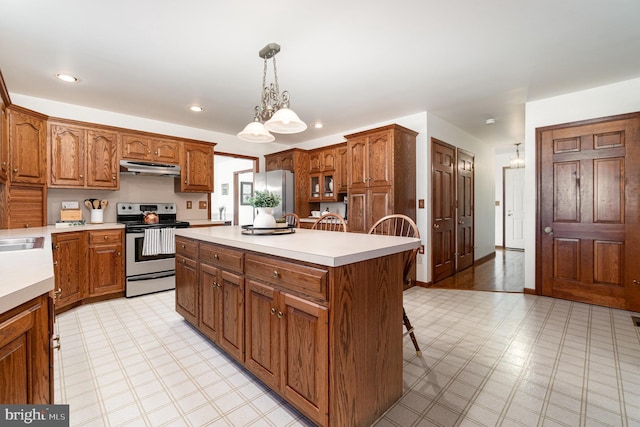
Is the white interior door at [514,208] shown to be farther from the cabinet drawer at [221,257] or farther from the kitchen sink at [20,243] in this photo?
the kitchen sink at [20,243]

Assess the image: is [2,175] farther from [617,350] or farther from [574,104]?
[574,104]

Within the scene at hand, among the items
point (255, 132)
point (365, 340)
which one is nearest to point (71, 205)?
point (255, 132)

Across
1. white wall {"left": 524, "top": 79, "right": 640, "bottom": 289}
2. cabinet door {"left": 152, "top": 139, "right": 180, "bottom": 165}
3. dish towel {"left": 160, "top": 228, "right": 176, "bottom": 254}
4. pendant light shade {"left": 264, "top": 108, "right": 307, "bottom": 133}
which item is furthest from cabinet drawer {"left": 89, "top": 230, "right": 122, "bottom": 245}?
white wall {"left": 524, "top": 79, "right": 640, "bottom": 289}

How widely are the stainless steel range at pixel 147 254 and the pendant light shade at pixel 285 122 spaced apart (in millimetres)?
2376

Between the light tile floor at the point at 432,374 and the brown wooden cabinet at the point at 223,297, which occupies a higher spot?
the brown wooden cabinet at the point at 223,297

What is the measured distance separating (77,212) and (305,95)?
3135 mm

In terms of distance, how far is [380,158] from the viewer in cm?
386

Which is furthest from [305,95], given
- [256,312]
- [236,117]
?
[256,312]

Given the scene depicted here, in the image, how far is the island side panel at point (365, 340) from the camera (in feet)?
4.24

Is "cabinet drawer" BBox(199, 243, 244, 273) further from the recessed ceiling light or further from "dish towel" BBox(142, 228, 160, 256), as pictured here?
the recessed ceiling light

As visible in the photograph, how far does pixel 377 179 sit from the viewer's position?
12.8 ft

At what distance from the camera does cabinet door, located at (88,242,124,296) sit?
334cm

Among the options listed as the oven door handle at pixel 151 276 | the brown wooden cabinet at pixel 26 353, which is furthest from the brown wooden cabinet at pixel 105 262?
the brown wooden cabinet at pixel 26 353

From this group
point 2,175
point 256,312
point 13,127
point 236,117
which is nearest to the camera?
point 256,312
